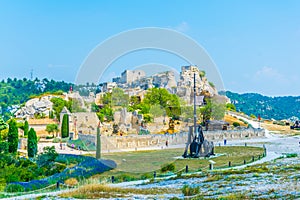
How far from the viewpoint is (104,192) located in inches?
468

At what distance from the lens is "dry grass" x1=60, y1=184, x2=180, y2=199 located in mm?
11219

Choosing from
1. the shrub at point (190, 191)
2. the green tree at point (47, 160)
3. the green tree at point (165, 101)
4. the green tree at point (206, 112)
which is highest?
the green tree at point (165, 101)

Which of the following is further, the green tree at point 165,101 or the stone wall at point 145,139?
the green tree at point 165,101

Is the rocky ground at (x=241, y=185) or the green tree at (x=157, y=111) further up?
the green tree at (x=157, y=111)

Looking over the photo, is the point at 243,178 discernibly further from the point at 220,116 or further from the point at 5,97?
the point at 5,97

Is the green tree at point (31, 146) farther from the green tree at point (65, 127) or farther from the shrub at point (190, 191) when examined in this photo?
the shrub at point (190, 191)

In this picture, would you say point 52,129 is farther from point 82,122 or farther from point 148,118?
point 148,118

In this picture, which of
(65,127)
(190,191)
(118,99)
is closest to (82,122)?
(65,127)

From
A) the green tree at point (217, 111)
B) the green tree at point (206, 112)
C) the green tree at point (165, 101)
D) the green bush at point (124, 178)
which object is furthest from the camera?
the green tree at point (217, 111)

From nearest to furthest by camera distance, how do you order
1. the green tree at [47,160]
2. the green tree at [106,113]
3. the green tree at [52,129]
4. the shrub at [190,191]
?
the shrub at [190,191], the green tree at [47,160], the green tree at [52,129], the green tree at [106,113]

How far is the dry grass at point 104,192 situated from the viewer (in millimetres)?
11219

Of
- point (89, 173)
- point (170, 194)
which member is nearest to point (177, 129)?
point (89, 173)

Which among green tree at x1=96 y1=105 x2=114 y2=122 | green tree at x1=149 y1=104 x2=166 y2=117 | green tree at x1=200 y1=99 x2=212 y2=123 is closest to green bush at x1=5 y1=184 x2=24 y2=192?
green tree at x1=96 y1=105 x2=114 y2=122

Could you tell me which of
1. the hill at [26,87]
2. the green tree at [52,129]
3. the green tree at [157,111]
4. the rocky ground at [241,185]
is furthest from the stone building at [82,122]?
the hill at [26,87]
